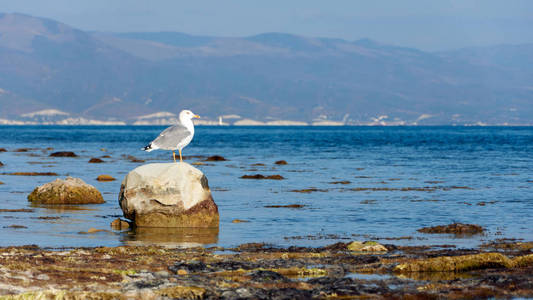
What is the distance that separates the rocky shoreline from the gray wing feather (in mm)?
6172

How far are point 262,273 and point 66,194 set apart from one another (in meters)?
16.3

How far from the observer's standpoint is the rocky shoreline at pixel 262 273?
1328 cm

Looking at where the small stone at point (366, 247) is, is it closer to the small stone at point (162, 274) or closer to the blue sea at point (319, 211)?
the blue sea at point (319, 211)

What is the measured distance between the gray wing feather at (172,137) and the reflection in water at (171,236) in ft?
9.15

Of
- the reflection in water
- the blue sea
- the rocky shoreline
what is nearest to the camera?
the rocky shoreline

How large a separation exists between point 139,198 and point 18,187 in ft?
51.6

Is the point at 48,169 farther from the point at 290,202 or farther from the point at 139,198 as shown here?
the point at 139,198

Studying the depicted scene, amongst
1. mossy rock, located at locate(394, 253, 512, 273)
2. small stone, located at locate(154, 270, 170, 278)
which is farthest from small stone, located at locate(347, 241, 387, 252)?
small stone, located at locate(154, 270, 170, 278)

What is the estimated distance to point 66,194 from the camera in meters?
29.6

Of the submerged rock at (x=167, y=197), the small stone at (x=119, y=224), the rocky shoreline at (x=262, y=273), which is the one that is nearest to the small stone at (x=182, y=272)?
the rocky shoreline at (x=262, y=273)

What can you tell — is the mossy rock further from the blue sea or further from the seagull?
the seagull

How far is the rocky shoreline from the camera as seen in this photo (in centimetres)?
1328

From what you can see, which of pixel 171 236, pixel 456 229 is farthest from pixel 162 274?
pixel 456 229

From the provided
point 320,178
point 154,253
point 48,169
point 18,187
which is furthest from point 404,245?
point 48,169
